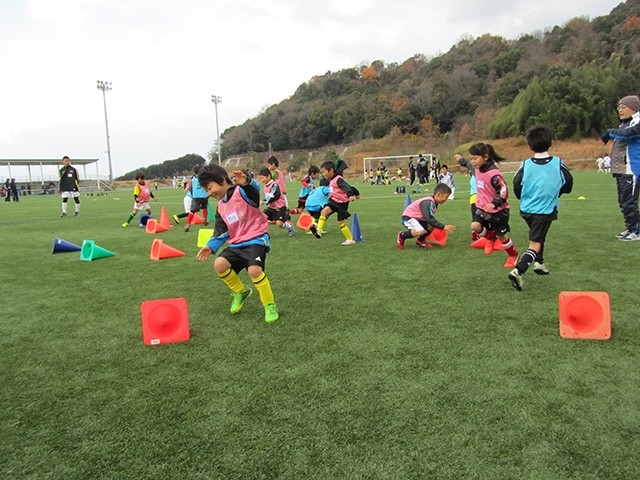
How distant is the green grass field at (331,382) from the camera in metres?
2.17

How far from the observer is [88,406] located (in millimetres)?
2756

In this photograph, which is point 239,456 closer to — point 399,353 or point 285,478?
point 285,478

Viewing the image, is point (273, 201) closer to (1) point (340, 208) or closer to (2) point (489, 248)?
(1) point (340, 208)

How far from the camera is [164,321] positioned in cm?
378

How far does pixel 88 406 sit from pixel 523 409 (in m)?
2.51

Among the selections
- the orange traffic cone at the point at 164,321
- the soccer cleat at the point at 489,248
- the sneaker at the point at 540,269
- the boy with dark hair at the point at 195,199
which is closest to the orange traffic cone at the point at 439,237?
the soccer cleat at the point at 489,248

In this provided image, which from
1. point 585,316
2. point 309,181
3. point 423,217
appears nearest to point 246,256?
point 585,316

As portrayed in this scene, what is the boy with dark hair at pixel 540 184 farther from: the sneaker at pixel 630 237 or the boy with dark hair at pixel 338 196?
the boy with dark hair at pixel 338 196

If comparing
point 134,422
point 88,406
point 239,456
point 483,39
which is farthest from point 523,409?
point 483,39

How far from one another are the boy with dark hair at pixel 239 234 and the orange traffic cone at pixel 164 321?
0.60 metres

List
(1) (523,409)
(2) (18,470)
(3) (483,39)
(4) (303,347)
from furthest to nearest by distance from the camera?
(3) (483,39), (4) (303,347), (1) (523,409), (2) (18,470)

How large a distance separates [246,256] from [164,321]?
965 millimetres

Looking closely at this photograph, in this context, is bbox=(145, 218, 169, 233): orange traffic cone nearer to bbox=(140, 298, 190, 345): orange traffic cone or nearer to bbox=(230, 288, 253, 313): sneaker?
bbox=(230, 288, 253, 313): sneaker

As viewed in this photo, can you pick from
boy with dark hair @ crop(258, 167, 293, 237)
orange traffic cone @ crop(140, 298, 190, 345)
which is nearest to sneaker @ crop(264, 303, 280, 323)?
orange traffic cone @ crop(140, 298, 190, 345)
